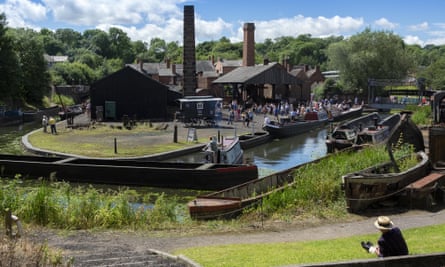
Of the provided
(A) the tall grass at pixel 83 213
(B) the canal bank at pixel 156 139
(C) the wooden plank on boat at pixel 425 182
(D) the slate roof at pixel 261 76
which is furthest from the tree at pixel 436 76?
(A) the tall grass at pixel 83 213

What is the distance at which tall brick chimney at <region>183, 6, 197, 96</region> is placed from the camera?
56.2 m

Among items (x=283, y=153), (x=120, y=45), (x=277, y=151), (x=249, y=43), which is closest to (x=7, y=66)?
(x=277, y=151)

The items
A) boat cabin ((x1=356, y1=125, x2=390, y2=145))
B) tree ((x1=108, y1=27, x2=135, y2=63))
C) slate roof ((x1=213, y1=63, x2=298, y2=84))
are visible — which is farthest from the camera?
tree ((x1=108, y1=27, x2=135, y2=63))

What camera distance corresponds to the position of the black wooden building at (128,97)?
48.9 metres

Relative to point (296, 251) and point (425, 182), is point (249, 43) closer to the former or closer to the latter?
point (425, 182)

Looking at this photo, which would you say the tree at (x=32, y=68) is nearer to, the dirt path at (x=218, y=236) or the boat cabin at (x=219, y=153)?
the boat cabin at (x=219, y=153)

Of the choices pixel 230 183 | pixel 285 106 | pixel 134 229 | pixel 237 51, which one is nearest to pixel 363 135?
pixel 230 183

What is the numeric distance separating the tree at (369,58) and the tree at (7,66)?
44955 mm

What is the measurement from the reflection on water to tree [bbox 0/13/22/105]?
3276 centimetres

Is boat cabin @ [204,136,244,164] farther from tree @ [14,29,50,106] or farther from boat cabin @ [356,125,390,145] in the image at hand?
tree @ [14,29,50,106]

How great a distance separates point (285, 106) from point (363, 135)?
88.5 feet

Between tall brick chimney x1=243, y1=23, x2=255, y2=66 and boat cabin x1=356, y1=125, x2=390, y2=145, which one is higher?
tall brick chimney x1=243, y1=23, x2=255, y2=66

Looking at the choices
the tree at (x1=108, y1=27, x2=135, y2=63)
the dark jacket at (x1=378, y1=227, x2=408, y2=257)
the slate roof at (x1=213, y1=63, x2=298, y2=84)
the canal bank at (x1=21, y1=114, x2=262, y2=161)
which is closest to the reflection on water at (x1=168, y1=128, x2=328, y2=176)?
the canal bank at (x1=21, y1=114, x2=262, y2=161)

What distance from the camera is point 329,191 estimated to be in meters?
14.8
